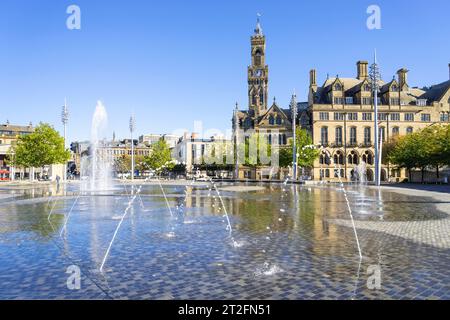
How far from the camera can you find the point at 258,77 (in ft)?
360

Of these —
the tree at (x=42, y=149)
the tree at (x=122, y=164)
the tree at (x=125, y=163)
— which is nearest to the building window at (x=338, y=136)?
the tree at (x=42, y=149)

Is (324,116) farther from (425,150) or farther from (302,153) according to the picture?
(425,150)

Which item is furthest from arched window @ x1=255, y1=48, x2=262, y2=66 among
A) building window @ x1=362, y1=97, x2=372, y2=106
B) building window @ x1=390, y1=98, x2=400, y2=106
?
building window @ x1=390, y1=98, x2=400, y2=106

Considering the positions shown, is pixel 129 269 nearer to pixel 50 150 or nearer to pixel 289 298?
pixel 289 298

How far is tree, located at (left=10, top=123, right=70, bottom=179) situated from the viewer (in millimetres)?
76812

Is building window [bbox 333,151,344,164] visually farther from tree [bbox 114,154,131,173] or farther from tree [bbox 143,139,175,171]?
tree [bbox 114,154,131,173]

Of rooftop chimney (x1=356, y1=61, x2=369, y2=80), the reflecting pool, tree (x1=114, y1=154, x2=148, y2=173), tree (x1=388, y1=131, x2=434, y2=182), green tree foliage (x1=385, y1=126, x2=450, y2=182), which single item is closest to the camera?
the reflecting pool

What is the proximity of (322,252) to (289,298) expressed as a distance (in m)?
4.42

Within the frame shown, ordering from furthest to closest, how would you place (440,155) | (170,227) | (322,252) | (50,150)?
1. (50,150)
2. (440,155)
3. (170,227)
4. (322,252)

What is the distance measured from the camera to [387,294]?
7871 mm

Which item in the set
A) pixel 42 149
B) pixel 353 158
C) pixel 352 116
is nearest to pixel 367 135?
pixel 352 116

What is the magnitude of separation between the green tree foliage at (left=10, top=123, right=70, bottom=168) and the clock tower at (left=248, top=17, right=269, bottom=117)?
4879 centimetres

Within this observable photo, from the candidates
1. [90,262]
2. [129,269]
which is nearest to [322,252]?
[129,269]

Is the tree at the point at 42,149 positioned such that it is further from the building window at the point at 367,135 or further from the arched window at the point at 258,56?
the building window at the point at 367,135
